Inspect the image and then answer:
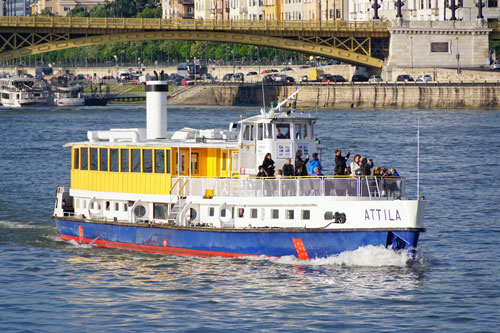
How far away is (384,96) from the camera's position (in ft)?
385

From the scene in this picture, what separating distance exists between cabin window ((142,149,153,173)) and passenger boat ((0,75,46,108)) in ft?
347

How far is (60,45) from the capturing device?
378 ft

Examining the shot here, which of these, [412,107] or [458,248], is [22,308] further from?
[412,107]

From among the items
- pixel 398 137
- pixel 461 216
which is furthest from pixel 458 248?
pixel 398 137

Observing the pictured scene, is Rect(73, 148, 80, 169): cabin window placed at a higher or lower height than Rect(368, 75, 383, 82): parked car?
lower

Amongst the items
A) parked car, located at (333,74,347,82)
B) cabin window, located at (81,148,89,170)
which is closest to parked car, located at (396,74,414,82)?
parked car, located at (333,74,347,82)

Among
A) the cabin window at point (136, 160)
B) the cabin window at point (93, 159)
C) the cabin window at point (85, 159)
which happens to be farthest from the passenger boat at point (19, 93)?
the cabin window at point (136, 160)

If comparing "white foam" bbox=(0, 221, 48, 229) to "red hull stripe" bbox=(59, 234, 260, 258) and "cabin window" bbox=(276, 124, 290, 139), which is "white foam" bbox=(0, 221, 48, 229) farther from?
"cabin window" bbox=(276, 124, 290, 139)

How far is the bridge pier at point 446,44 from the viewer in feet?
437

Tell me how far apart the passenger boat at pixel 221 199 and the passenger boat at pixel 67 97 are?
338 ft

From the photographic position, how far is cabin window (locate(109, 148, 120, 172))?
3734 cm

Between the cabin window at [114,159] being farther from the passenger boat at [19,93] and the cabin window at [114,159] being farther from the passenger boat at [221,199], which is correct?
the passenger boat at [19,93]

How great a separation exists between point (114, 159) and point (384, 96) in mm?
82209

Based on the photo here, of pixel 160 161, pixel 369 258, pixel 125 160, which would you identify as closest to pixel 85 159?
pixel 125 160
